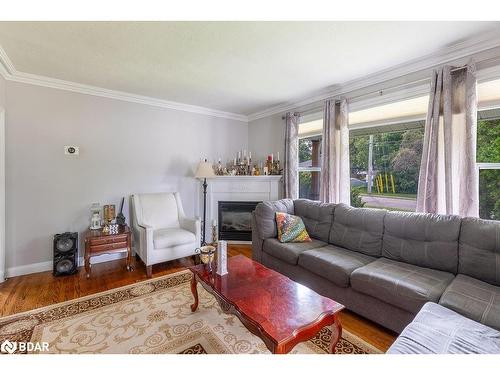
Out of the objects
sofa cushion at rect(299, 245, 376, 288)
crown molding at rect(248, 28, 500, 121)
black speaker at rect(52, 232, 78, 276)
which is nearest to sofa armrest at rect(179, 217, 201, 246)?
black speaker at rect(52, 232, 78, 276)

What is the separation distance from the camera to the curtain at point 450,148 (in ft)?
6.91

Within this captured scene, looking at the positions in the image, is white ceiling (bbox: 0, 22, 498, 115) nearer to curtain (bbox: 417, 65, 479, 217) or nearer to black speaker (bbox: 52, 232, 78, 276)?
curtain (bbox: 417, 65, 479, 217)

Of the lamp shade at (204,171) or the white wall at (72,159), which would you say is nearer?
the white wall at (72,159)

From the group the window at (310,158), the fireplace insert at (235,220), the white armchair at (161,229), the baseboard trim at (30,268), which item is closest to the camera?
the baseboard trim at (30,268)

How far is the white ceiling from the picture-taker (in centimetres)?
191

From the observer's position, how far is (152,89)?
3324mm

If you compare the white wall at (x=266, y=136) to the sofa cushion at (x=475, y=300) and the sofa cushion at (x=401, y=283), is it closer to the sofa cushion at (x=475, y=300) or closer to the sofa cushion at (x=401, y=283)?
the sofa cushion at (x=401, y=283)

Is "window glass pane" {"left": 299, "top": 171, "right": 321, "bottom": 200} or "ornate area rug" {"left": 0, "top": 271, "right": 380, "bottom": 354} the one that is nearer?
"ornate area rug" {"left": 0, "top": 271, "right": 380, "bottom": 354}

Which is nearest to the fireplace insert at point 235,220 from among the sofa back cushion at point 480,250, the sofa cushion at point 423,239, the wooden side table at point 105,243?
the wooden side table at point 105,243

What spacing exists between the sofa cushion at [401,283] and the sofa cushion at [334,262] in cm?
9

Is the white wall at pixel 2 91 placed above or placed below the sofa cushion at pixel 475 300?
above

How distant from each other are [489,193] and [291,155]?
2.39 metres

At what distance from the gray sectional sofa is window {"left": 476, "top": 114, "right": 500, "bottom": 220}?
0.50 meters

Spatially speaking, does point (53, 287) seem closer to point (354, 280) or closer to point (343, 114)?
point (354, 280)
